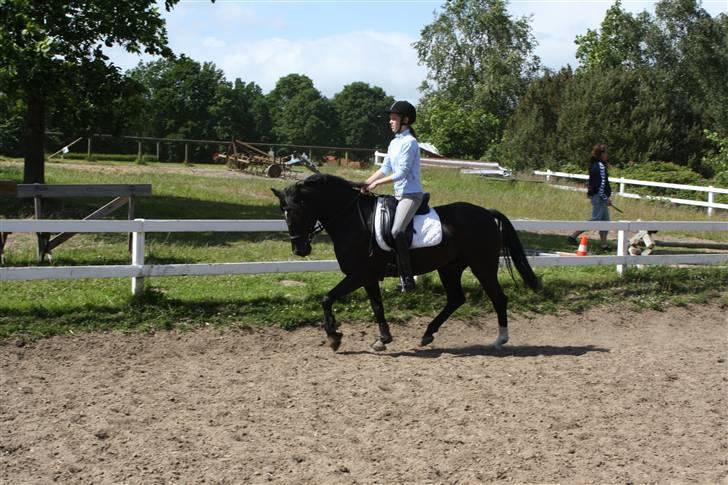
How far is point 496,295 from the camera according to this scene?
31.3 ft

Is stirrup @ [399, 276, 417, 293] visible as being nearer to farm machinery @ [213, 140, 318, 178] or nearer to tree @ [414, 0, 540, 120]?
farm machinery @ [213, 140, 318, 178]

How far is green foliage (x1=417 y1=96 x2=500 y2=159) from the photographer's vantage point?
Result: 53.4m

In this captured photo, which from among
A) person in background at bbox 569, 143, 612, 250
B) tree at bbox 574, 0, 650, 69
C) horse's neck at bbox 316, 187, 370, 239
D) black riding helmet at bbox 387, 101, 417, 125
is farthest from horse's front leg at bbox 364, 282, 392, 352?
tree at bbox 574, 0, 650, 69

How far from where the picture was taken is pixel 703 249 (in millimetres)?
16250

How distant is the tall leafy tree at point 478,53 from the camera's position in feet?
206

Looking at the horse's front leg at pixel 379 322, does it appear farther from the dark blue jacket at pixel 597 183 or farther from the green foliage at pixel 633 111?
the green foliage at pixel 633 111

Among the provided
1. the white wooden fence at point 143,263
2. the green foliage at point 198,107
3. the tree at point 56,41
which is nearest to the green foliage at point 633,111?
the green foliage at point 198,107

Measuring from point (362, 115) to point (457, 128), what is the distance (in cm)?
3109

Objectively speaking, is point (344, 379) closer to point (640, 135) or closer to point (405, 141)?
point (405, 141)

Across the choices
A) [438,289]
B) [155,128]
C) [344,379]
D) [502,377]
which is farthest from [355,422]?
[155,128]

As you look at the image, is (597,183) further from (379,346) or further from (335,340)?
(335,340)

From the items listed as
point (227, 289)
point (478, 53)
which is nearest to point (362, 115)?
point (478, 53)

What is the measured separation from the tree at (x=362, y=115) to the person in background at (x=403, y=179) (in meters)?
72.4

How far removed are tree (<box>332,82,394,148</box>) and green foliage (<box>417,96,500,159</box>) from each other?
68.8ft
